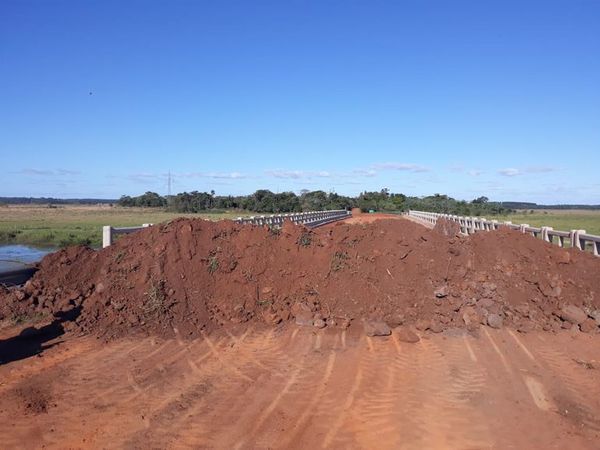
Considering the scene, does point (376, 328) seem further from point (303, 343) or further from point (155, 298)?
point (155, 298)

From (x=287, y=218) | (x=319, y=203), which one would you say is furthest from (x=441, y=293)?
(x=319, y=203)

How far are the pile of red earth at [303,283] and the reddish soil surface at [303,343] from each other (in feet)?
0.12

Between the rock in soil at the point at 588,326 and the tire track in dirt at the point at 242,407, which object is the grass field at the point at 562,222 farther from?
the tire track in dirt at the point at 242,407

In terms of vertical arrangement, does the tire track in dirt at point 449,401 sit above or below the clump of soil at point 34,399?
above

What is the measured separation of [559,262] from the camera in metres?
12.1

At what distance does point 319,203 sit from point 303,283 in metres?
86.9

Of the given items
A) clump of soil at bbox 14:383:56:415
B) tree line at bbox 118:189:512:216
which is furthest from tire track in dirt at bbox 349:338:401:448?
tree line at bbox 118:189:512:216

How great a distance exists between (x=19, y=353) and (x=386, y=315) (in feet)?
19.9

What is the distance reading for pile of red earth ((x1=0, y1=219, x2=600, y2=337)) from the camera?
34.2ft

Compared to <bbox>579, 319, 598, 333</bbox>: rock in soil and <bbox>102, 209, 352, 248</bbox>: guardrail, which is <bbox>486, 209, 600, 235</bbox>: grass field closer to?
<bbox>102, 209, 352, 248</bbox>: guardrail

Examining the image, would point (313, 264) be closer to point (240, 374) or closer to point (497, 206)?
point (240, 374)

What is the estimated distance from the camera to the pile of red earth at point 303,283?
1041 cm

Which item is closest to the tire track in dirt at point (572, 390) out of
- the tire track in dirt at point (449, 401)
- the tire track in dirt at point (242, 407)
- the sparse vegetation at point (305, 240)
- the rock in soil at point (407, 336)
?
the tire track in dirt at point (449, 401)

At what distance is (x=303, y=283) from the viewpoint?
37.9ft
